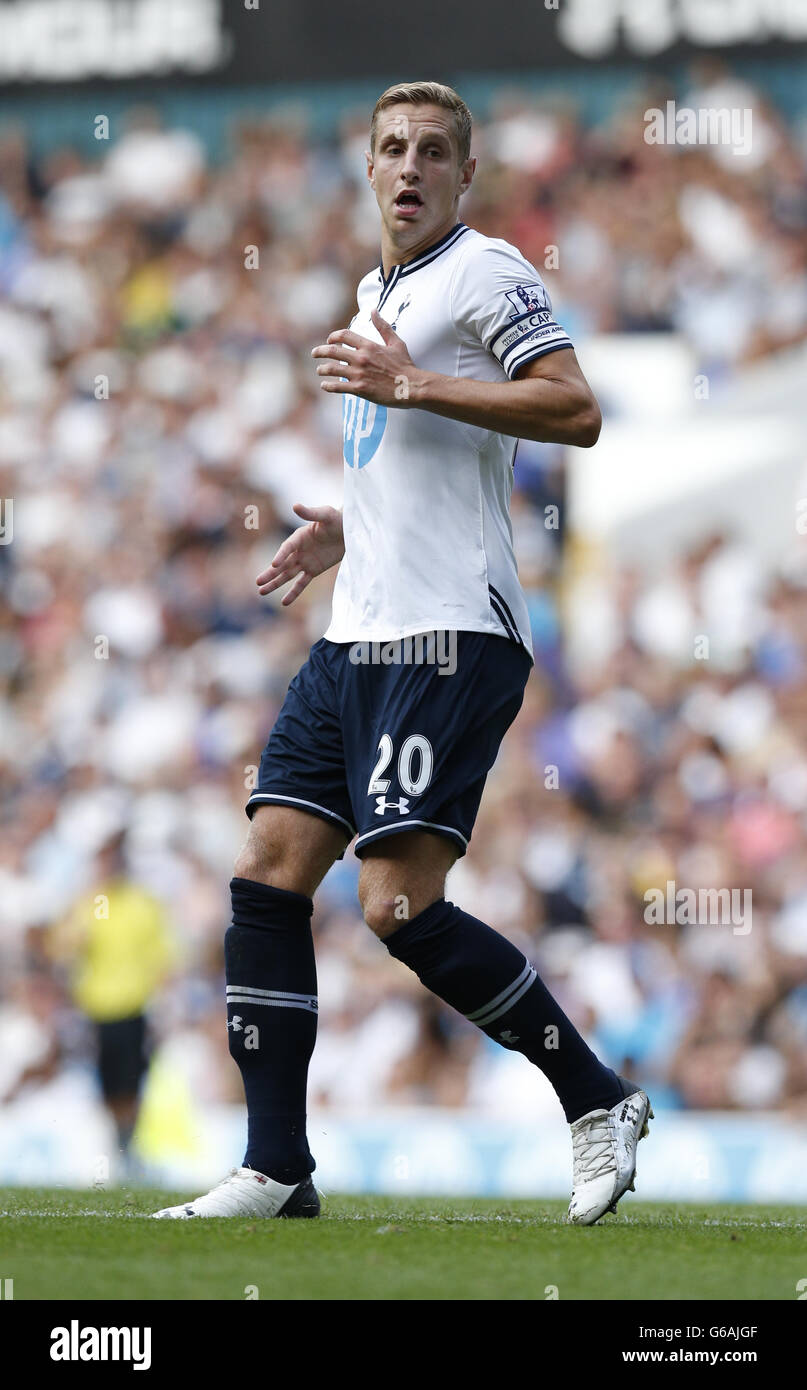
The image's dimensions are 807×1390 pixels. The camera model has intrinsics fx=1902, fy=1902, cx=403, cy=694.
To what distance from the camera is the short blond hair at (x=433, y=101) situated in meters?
4.05

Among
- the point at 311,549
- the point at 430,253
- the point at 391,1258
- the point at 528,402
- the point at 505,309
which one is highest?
the point at 430,253

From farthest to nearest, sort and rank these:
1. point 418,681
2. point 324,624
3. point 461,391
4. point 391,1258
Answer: point 324,624 → point 418,681 → point 461,391 → point 391,1258

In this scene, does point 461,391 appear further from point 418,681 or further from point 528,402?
point 418,681

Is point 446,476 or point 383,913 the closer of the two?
point 383,913

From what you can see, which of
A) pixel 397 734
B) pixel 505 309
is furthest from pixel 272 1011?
pixel 505 309

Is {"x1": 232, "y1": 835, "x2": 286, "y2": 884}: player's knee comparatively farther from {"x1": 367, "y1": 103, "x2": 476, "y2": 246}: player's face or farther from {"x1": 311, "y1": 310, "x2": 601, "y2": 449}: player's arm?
{"x1": 367, "y1": 103, "x2": 476, "y2": 246}: player's face

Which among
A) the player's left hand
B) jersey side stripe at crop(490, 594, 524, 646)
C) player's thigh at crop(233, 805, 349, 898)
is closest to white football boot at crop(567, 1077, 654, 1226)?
player's thigh at crop(233, 805, 349, 898)

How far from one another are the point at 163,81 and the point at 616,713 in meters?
5.29

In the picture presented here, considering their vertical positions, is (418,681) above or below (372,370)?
below

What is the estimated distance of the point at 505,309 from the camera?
3.88 metres

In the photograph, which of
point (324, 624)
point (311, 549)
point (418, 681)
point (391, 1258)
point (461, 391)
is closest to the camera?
point (391, 1258)

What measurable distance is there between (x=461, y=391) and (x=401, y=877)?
0.97 m

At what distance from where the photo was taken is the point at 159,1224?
3641 millimetres

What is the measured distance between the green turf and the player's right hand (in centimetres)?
146
